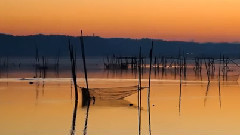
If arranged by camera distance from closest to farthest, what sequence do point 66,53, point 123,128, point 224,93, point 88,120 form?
point 123,128, point 88,120, point 224,93, point 66,53

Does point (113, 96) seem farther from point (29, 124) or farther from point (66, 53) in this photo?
point (66, 53)

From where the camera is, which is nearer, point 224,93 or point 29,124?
point 29,124

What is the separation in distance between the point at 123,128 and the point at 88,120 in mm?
2605

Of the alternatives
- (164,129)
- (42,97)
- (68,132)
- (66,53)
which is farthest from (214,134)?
(66,53)

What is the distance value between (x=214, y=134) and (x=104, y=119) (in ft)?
17.5

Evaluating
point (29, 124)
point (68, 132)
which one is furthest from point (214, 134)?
point (29, 124)

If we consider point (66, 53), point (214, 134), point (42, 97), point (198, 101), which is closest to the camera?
point (214, 134)

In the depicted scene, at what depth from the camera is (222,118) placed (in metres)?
22.0

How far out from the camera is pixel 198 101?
28703 mm

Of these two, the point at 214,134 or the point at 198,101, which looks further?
the point at 198,101

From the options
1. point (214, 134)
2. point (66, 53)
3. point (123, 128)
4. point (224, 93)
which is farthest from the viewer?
point (66, 53)

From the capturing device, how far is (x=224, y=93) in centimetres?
3322

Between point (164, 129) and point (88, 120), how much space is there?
12.7 ft

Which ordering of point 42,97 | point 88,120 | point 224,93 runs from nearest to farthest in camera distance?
point 88,120
point 42,97
point 224,93
